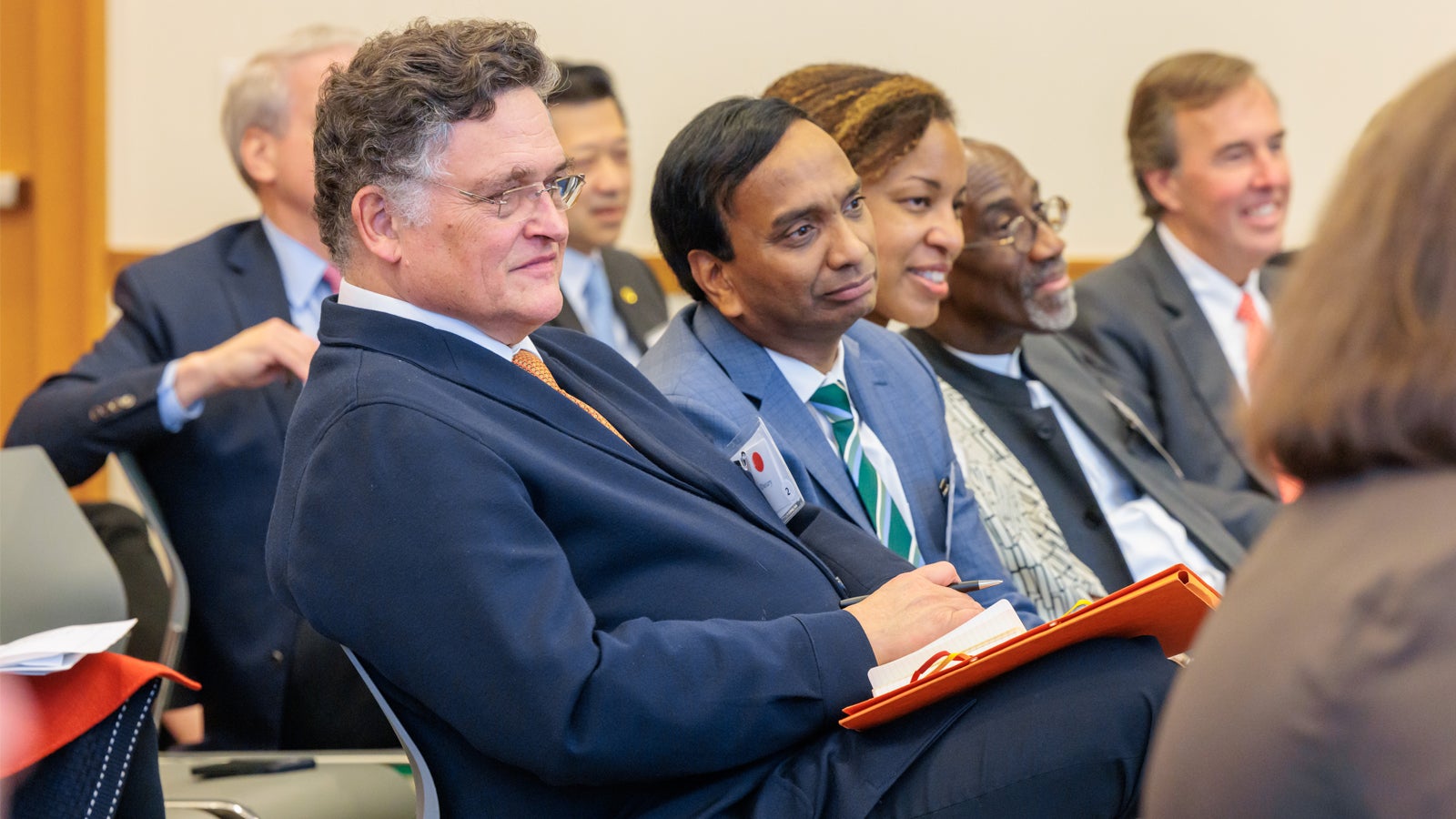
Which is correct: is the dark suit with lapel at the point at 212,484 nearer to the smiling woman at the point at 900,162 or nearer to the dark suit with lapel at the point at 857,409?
the dark suit with lapel at the point at 857,409

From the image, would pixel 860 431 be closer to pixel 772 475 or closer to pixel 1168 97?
pixel 772 475

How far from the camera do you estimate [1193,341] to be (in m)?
3.51

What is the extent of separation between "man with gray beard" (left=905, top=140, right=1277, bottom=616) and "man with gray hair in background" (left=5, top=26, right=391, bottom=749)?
1.14m

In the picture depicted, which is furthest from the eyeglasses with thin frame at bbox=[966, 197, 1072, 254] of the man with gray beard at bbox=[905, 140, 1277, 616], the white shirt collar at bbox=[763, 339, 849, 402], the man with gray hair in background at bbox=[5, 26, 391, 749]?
the man with gray hair in background at bbox=[5, 26, 391, 749]

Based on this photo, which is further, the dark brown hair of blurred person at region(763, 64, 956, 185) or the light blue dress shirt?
the light blue dress shirt

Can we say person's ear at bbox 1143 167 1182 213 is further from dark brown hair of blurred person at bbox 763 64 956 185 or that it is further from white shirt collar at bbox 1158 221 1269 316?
dark brown hair of blurred person at bbox 763 64 956 185

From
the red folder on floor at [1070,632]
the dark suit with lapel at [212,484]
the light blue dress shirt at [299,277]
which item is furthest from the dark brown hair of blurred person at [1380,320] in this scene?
the light blue dress shirt at [299,277]

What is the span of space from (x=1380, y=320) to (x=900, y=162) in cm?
184

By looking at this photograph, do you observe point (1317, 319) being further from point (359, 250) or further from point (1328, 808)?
point (359, 250)

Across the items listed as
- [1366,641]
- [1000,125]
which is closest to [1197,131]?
[1000,125]

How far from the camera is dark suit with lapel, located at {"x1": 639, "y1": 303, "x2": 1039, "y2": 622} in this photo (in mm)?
2117

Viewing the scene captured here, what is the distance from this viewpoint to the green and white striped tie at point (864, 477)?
86.2 inches

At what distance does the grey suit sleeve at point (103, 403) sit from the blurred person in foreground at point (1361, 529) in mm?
1965

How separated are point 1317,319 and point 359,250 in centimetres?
119
